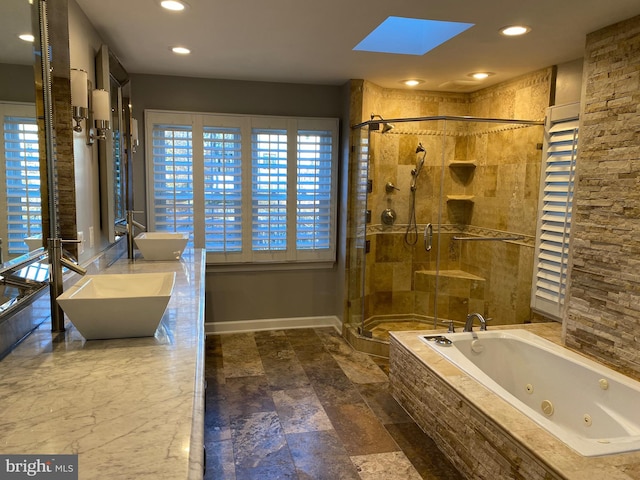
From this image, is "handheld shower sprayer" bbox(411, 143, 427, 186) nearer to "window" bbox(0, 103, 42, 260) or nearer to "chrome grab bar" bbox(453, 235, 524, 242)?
"chrome grab bar" bbox(453, 235, 524, 242)

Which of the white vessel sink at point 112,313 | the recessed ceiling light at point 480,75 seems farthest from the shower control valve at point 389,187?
the white vessel sink at point 112,313

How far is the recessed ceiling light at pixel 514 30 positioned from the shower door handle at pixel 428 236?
1.96 m

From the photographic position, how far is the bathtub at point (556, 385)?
6.71 ft

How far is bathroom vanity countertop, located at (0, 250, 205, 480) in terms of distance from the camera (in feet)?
3.07

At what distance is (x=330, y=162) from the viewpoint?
14.5 ft

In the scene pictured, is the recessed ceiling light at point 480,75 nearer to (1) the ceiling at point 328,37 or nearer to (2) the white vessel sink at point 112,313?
(1) the ceiling at point 328,37

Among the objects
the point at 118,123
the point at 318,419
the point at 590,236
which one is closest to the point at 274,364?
the point at 318,419


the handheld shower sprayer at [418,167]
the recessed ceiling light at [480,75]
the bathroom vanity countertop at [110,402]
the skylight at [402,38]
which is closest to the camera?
the bathroom vanity countertop at [110,402]

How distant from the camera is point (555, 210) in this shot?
10.9ft

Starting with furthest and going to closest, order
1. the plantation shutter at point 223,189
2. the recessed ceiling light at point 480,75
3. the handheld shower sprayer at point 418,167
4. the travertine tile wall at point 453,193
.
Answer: the handheld shower sprayer at point 418,167 < the plantation shutter at point 223,189 < the travertine tile wall at point 453,193 < the recessed ceiling light at point 480,75

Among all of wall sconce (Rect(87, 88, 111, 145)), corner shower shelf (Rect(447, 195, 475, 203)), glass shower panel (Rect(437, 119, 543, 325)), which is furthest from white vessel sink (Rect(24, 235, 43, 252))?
corner shower shelf (Rect(447, 195, 475, 203))

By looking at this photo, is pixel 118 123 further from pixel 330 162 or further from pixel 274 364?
pixel 274 364

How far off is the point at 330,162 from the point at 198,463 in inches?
146

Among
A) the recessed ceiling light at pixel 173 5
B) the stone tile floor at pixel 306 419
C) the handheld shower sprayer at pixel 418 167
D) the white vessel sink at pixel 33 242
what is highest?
the recessed ceiling light at pixel 173 5
